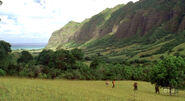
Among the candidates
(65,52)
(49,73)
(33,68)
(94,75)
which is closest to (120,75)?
(94,75)

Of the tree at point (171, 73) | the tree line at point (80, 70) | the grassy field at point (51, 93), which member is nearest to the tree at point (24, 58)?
the tree line at point (80, 70)

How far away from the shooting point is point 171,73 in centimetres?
3631

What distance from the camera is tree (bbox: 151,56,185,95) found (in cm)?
3583

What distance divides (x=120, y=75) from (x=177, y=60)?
5048 centimetres

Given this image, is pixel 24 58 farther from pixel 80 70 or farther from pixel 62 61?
pixel 80 70

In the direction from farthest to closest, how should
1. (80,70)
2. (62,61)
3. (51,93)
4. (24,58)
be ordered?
(24,58), (62,61), (80,70), (51,93)

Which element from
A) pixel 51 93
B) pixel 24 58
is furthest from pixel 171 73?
pixel 24 58

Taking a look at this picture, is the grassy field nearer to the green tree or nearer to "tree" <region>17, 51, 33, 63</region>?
the green tree

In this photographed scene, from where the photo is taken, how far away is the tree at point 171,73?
35828 millimetres

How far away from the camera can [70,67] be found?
260 feet

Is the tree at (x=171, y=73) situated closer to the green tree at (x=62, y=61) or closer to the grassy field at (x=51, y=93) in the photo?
the grassy field at (x=51, y=93)

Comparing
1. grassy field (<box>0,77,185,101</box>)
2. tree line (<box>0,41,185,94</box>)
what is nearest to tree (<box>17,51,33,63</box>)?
tree line (<box>0,41,185,94</box>)

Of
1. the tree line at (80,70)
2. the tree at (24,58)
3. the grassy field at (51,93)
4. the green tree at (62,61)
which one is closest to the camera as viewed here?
the grassy field at (51,93)

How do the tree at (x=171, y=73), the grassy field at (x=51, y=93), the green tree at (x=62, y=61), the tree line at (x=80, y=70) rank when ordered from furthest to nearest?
1. the green tree at (x=62, y=61)
2. the tree line at (x=80, y=70)
3. the tree at (x=171, y=73)
4. the grassy field at (x=51, y=93)
